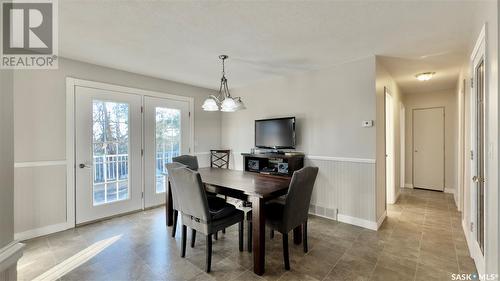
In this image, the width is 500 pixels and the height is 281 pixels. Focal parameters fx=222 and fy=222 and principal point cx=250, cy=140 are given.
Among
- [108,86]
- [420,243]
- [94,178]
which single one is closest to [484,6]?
[420,243]

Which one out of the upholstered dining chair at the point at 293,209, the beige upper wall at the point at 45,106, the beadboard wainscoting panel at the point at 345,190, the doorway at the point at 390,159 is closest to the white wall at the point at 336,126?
the beadboard wainscoting panel at the point at 345,190

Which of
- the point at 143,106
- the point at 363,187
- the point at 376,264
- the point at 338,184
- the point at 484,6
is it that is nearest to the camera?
the point at 484,6

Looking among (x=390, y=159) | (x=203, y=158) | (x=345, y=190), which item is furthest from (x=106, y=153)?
(x=390, y=159)

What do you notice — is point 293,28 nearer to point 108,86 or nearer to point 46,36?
point 46,36

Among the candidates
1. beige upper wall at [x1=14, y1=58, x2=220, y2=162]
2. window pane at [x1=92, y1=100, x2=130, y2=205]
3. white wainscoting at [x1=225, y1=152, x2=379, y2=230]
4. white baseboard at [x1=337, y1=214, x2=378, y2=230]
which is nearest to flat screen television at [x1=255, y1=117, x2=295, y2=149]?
white wainscoting at [x1=225, y1=152, x2=379, y2=230]

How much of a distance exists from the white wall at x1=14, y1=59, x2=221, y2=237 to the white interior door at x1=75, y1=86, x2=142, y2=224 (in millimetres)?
186

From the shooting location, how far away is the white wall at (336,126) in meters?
3.09

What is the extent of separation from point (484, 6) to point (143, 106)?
424 centimetres

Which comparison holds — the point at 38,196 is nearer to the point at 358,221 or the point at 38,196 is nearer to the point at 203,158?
the point at 203,158

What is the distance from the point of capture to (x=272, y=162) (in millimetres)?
3973

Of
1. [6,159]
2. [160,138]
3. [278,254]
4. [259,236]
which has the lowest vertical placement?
[278,254]

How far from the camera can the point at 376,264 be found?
2203mm

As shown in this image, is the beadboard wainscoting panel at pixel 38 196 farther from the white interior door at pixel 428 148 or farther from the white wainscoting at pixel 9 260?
the white interior door at pixel 428 148

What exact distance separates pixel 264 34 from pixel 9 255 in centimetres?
248
